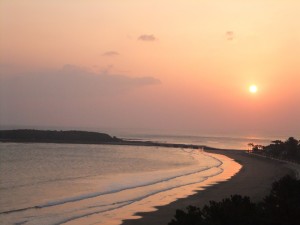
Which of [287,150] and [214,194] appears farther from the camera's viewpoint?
[287,150]

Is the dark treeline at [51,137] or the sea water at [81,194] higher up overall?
the dark treeline at [51,137]

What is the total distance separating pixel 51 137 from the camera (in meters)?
144

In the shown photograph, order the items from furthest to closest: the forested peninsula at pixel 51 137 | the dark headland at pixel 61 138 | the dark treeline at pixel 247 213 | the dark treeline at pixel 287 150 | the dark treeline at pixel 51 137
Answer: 1. the dark treeline at pixel 51 137
2. the forested peninsula at pixel 51 137
3. the dark headland at pixel 61 138
4. the dark treeline at pixel 287 150
5. the dark treeline at pixel 247 213

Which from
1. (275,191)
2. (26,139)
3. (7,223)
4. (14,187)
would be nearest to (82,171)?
(14,187)

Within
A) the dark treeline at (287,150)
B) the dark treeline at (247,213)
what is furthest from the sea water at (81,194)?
the dark treeline at (287,150)

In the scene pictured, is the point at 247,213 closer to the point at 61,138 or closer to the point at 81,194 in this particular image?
the point at 81,194

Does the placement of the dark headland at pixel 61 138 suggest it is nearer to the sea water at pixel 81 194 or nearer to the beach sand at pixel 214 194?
the sea water at pixel 81 194

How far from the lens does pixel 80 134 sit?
15338 cm

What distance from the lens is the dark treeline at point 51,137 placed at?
5421 inches

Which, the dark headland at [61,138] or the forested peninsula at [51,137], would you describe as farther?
the forested peninsula at [51,137]

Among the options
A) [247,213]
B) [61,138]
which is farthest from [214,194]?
[61,138]

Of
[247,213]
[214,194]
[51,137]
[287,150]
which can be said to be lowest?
[214,194]

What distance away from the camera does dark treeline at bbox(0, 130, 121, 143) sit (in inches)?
5421

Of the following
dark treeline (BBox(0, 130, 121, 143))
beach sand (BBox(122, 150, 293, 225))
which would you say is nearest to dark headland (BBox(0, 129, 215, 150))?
dark treeline (BBox(0, 130, 121, 143))
